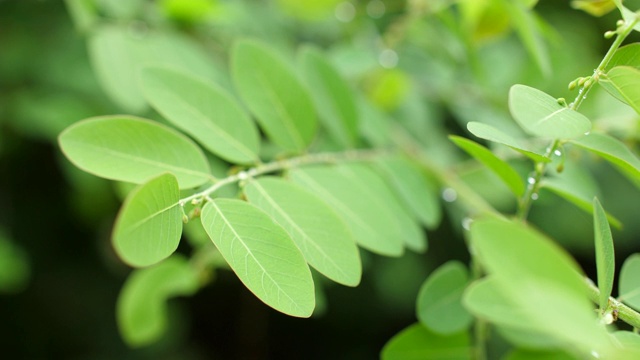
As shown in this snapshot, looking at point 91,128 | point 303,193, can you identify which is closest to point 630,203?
point 303,193

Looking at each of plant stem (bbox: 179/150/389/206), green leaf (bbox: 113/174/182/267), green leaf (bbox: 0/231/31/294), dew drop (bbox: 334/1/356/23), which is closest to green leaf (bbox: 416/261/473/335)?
plant stem (bbox: 179/150/389/206)

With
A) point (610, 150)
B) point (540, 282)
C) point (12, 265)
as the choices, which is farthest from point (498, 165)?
point (12, 265)

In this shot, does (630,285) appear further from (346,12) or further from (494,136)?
(346,12)

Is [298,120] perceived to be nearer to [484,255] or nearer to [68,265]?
[484,255]

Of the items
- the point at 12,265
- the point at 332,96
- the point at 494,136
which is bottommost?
the point at 12,265

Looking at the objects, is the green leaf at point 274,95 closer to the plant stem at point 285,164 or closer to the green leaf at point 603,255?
the plant stem at point 285,164

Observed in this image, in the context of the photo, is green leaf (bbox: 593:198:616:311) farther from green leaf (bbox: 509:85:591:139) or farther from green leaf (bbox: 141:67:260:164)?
green leaf (bbox: 141:67:260:164)
